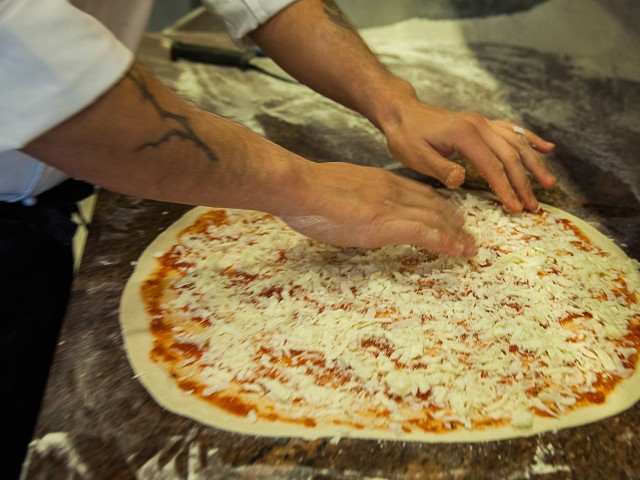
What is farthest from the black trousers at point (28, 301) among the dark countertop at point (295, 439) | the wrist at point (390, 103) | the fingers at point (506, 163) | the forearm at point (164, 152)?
the fingers at point (506, 163)

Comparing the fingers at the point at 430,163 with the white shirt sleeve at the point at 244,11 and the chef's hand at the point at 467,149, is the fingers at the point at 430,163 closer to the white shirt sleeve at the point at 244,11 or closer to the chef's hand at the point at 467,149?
the chef's hand at the point at 467,149

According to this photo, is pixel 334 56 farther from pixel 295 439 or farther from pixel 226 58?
pixel 295 439

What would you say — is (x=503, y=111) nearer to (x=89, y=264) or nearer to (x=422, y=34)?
(x=422, y=34)

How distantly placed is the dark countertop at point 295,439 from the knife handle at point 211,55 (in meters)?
0.04

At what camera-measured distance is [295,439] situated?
28.5 inches

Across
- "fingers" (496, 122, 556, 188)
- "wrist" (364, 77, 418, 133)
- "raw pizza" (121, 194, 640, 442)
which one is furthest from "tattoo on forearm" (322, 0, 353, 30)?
"raw pizza" (121, 194, 640, 442)

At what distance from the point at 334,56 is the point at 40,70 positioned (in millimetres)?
726

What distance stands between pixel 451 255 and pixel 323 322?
0.25 metres

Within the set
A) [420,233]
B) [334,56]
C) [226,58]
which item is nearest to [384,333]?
[420,233]

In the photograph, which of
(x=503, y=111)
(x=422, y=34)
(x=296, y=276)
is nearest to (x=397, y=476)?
(x=296, y=276)

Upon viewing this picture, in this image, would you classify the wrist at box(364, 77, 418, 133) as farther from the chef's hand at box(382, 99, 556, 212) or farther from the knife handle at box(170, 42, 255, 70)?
the knife handle at box(170, 42, 255, 70)

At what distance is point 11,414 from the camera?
929 millimetres

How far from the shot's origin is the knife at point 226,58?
1.76m

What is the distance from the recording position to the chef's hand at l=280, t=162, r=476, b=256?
2.94ft
